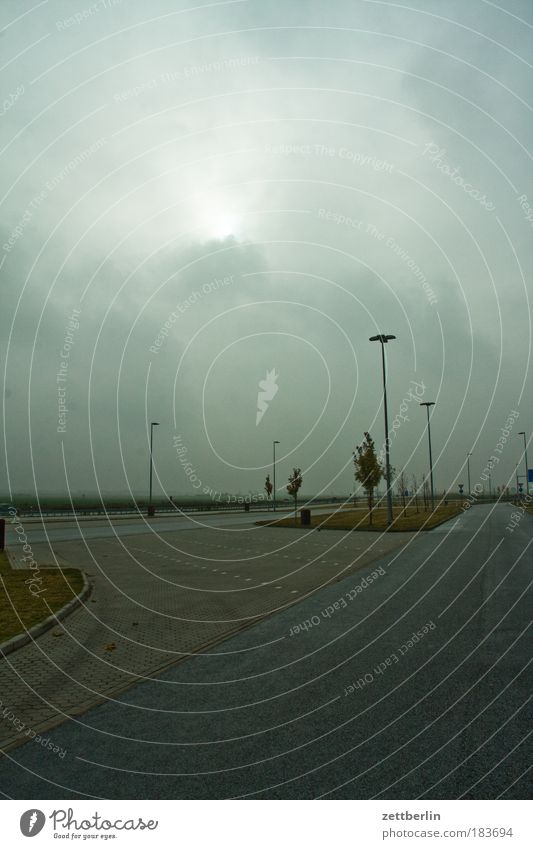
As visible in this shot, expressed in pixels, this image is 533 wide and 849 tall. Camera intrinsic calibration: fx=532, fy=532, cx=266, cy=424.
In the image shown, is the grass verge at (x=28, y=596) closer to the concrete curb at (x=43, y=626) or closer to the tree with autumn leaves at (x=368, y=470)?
the concrete curb at (x=43, y=626)

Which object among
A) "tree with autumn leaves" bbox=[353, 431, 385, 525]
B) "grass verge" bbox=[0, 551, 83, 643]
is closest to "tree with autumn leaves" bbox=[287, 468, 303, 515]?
"tree with autumn leaves" bbox=[353, 431, 385, 525]

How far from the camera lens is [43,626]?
8164 millimetres

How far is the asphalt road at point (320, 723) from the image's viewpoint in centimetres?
360

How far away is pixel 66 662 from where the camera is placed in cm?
655

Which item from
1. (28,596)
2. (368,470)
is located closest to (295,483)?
(368,470)

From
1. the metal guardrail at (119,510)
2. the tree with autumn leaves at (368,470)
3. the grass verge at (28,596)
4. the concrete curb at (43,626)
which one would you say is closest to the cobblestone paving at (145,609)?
the concrete curb at (43,626)

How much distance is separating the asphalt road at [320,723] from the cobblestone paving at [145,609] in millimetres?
492

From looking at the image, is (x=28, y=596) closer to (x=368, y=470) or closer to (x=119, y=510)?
(x=368, y=470)

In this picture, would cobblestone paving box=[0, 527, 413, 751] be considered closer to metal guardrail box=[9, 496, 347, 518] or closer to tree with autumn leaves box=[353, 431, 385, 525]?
tree with autumn leaves box=[353, 431, 385, 525]

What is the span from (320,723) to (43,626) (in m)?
5.30

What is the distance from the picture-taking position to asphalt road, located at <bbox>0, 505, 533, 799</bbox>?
360cm

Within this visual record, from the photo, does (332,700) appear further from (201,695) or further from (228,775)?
(228,775)

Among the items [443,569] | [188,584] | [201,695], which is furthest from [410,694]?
[443,569]

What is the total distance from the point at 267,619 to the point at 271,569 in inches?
238
